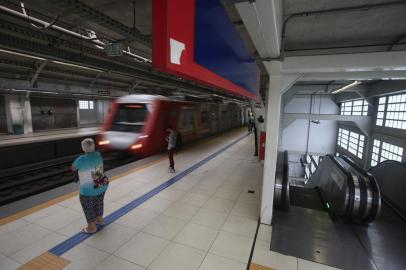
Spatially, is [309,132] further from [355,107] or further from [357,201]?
[357,201]

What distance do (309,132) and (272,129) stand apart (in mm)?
11257

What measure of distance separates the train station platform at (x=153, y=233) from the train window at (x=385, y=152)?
521 cm

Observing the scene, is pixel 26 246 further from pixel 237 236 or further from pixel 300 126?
pixel 300 126

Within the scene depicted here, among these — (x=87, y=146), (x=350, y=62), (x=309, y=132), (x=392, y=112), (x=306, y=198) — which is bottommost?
(x=306, y=198)

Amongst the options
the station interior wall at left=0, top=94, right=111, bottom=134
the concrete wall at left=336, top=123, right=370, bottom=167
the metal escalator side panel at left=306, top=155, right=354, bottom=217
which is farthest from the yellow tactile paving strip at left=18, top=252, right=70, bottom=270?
the station interior wall at left=0, top=94, right=111, bottom=134

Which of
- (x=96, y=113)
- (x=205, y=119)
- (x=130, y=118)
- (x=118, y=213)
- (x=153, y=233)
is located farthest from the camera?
(x=96, y=113)

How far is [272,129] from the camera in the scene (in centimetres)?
354

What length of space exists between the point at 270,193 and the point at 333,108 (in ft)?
37.0

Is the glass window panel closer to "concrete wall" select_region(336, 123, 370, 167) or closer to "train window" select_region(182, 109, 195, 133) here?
"train window" select_region(182, 109, 195, 133)

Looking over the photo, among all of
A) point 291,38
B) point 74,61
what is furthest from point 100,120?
point 291,38

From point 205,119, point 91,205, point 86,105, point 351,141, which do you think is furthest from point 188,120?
point 86,105

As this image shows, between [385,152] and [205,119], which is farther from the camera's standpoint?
[205,119]

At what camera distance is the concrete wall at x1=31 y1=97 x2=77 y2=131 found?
44.7 ft

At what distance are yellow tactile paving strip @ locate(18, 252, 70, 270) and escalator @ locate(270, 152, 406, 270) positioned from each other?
2750 mm
